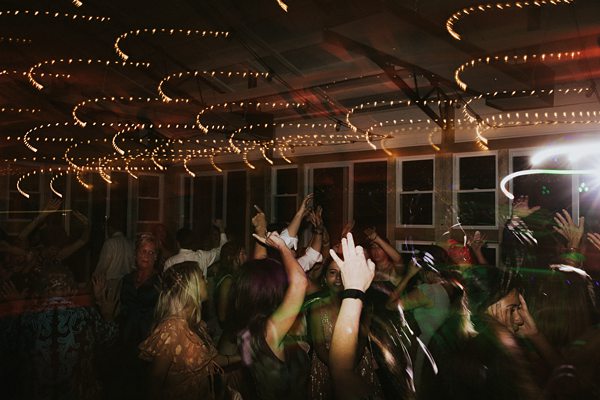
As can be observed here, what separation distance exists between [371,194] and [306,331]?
6058mm

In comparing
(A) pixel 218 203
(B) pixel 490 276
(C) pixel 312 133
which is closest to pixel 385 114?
(C) pixel 312 133

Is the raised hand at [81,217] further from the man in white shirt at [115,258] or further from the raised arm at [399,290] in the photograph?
the raised arm at [399,290]

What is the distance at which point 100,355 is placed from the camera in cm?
280

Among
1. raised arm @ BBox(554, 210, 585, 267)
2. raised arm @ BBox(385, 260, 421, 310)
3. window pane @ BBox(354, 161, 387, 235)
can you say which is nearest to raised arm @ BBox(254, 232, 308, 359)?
raised arm @ BBox(385, 260, 421, 310)

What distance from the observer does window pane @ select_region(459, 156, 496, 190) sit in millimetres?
6973

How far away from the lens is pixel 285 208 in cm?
917

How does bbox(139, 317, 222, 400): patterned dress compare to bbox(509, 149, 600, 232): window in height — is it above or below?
below

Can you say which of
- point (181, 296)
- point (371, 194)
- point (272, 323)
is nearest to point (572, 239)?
point (272, 323)

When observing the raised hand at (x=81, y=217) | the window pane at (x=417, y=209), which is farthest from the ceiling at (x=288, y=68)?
the raised hand at (x=81, y=217)

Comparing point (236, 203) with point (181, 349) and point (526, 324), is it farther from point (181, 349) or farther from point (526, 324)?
point (526, 324)

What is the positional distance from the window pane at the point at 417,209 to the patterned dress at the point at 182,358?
5803mm

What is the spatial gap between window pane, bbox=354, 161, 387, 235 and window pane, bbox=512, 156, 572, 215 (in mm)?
2107

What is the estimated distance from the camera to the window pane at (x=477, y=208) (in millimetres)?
6953

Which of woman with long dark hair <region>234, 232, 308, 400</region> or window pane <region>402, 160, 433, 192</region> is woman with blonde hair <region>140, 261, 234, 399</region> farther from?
window pane <region>402, 160, 433, 192</region>
